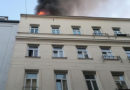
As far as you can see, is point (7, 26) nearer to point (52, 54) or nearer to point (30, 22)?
point (30, 22)

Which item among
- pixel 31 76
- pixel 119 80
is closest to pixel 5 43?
pixel 31 76

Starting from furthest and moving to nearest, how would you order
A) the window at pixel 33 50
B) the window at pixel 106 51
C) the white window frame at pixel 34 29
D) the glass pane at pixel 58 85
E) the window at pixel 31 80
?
the white window frame at pixel 34 29 → the window at pixel 106 51 → the window at pixel 33 50 → the glass pane at pixel 58 85 → the window at pixel 31 80

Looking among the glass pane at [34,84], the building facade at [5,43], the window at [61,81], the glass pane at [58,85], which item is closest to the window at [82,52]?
the window at [61,81]

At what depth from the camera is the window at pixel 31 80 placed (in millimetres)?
10824

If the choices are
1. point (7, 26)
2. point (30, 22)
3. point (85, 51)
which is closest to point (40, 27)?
point (30, 22)

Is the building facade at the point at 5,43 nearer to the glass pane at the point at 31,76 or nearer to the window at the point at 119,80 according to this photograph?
the glass pane at the point at 31,76

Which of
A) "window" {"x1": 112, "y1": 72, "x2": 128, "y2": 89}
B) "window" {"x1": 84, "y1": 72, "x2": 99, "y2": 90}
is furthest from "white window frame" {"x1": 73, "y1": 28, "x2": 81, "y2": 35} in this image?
"window" {"x1": 112, "y1": 72, "x2": 128, "y2": 89}

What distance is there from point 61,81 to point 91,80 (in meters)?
2.42

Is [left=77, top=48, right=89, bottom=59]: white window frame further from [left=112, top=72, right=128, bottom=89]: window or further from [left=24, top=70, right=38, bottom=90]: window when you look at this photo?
[left=24, top=70, right=38, bottom=90]: window

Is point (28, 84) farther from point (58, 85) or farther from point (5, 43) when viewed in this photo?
point (5, 43)

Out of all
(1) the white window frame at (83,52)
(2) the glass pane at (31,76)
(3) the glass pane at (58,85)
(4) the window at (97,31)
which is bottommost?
(3) the glass pane at (58,85)

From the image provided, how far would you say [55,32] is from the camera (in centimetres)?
1616

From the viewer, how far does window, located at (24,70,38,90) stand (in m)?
10.8

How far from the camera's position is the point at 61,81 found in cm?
1152
